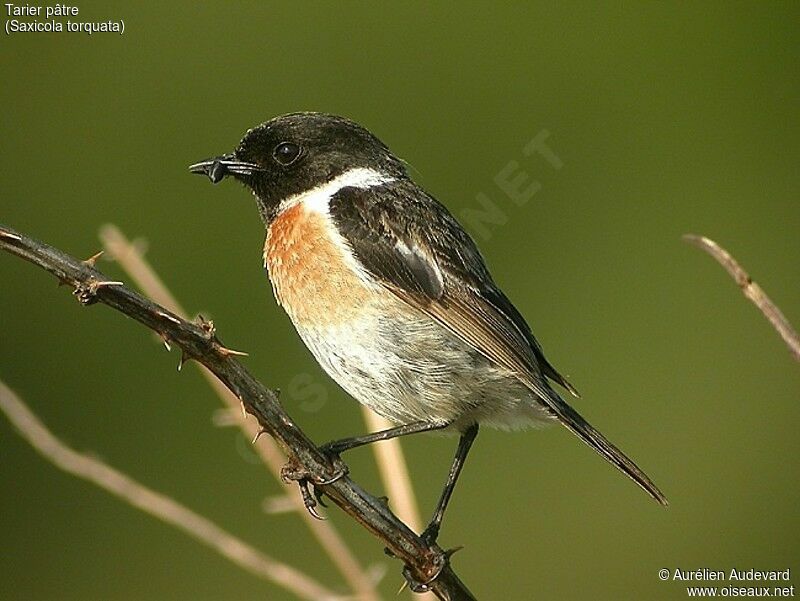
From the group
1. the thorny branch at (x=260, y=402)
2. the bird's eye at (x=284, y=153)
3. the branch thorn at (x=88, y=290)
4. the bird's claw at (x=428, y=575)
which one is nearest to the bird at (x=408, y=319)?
the bird's eye at (x=284, y=153)

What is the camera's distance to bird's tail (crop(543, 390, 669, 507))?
144 inches

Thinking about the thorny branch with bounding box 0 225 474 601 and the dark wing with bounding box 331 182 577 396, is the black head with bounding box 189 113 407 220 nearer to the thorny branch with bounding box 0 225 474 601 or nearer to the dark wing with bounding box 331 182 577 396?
the dark wing with bounding box 331 182 577 396

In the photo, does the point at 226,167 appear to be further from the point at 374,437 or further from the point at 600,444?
the point at 600,444

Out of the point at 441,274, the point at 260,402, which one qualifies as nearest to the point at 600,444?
the point at 441,274

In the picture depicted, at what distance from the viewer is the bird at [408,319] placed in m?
3.91

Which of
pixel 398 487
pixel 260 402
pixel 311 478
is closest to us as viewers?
pixel 260 402

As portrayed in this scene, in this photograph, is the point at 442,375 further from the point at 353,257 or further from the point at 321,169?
the point at 321,169

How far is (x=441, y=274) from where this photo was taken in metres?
4.11

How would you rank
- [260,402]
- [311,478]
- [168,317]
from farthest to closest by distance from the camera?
[311,478] < [260,402] < [168,317]

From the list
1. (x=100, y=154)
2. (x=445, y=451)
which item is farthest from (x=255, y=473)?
(x=100, y=154)

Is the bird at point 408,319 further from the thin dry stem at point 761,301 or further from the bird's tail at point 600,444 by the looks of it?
the thin dry stem at point 761,301

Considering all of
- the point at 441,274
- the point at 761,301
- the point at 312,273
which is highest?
the point at 312,273

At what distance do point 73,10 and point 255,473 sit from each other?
2746 millimetres

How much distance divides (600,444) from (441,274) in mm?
786
